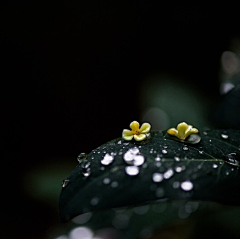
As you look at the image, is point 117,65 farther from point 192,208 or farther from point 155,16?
point 192,208

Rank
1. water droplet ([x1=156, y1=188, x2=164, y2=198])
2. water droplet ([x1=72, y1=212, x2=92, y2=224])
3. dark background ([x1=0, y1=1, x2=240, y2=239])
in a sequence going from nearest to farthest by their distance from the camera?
water droplet ([x1=156, y1=188, x2=164, y2=198]) → water droplet ([x1=72, y1=212, x2=92, y2=224]) → dark background ([x1=0, y1=1, x2=240, y2=239])

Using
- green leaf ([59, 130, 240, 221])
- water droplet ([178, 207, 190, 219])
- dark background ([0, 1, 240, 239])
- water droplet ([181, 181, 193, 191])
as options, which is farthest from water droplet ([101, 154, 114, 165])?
dark background ([0, 1, 240, 239])

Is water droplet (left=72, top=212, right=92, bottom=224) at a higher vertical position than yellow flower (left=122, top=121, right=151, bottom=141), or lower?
lower

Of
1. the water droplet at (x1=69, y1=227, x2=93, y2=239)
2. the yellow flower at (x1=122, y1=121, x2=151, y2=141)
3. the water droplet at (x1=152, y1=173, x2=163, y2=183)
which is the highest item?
the yellow flower at (x1=122, y1=121, x2=151, y2=141)

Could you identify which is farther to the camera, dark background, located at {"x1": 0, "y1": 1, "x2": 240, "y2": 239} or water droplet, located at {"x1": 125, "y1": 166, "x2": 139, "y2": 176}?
dark background, located at {"x1": 0, "y1": 1, "x2": 240, "y2": 239}

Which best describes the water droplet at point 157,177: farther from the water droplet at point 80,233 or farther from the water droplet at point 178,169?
the water droplet at point 80,233

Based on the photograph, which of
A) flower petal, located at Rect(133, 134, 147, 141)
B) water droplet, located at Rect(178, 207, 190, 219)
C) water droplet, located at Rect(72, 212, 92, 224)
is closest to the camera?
flower petal, located at Rect(133, 134, 147, 141)

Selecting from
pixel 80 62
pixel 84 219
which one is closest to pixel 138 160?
pixel 84 219

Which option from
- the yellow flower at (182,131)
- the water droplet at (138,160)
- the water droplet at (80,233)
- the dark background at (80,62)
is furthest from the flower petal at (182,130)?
the dark background at (80,62)

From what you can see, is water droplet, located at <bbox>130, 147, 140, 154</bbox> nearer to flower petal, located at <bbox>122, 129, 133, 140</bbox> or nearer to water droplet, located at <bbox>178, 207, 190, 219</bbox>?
flower petal, located at <bbox>122, 129, 133, 140</bbox>
